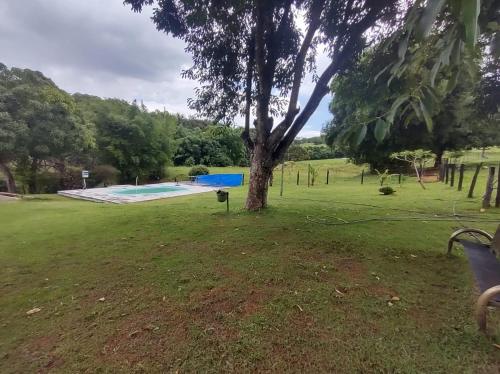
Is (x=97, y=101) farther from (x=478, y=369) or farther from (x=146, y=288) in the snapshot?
(x=478, y=369)

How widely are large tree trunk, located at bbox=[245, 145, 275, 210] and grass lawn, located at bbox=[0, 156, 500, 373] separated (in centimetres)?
137

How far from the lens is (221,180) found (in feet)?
67.7

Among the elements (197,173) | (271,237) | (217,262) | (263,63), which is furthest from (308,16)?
(197,173)

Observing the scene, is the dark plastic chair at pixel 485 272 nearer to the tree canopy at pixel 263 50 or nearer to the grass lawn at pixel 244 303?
the grass lawn at pixel 244 303

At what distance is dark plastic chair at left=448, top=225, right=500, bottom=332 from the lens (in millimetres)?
1596

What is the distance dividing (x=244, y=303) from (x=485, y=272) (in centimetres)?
196

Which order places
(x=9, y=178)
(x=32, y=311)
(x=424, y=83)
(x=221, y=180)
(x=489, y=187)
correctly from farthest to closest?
(x=221, y=180) → (x=9, y=178) → (x=489, y=187) → (x=32, y=311) → (x=424, y=83)

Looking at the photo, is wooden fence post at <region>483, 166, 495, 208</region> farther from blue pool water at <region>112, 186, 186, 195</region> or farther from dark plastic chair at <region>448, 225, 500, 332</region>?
blue pool water at <region>112, 186, 186, 195</region>

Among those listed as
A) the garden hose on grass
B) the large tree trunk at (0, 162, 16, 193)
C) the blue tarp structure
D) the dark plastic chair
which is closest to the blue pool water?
the blue tarp structure

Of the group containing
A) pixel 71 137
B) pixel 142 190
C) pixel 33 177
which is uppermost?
pixel 71 137

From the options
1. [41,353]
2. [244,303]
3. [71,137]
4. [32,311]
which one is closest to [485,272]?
[244,303]

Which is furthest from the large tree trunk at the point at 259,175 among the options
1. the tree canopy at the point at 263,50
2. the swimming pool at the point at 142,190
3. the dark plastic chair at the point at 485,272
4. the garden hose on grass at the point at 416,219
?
the swimming pool at the point at 142,190

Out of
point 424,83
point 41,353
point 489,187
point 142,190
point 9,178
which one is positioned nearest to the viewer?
point 424,83

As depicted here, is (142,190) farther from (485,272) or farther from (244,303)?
(485,272)
